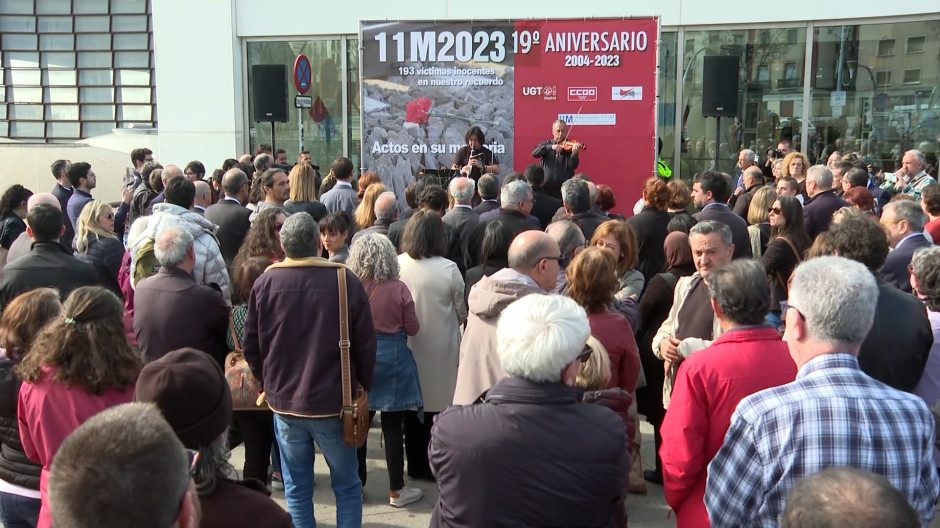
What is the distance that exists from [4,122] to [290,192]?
1693cm

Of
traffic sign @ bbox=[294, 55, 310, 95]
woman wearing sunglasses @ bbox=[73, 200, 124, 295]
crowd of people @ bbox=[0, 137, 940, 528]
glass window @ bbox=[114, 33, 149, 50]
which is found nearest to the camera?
crowd of people @ bbox=[0, 137, 940, 528]

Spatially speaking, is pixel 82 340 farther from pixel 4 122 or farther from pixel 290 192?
pixel 4 122

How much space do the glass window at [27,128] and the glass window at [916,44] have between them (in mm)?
19006

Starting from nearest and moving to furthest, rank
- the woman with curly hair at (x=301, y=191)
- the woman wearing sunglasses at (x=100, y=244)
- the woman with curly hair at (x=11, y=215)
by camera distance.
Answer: the woman wearing sunglasses at (x=100, y=244) → the woman with curly hair at (x=11, y=215) → the woman with curly hair at (x=301, y=191)

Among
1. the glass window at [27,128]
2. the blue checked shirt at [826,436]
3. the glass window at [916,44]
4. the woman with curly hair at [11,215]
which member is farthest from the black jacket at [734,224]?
the glass window at [27,128]

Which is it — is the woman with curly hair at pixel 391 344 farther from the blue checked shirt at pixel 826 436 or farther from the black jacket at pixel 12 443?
the blue checked shirt at pixel 826 436

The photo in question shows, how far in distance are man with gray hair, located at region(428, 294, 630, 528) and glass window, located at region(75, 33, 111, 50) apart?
812 inches

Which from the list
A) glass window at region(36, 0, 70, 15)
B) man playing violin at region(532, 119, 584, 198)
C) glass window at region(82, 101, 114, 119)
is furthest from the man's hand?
glass window at region(36, 0, 70, 15)

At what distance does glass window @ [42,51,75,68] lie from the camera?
20.1 metres

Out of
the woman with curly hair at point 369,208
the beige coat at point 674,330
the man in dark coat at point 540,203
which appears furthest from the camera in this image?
the man in dark coat at point 540,203

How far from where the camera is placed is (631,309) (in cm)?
421

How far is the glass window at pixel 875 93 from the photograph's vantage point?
1218 centimetres

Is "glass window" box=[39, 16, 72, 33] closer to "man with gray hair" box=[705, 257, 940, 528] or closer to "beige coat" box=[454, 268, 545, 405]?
"beige coat" box=[454, 268, 545, 405]

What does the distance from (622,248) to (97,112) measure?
18876mm
